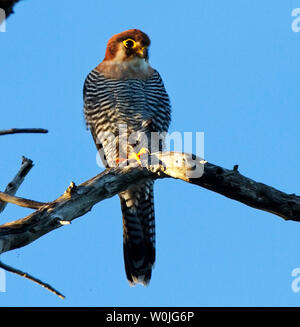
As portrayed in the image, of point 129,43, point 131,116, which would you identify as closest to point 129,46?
point 129,43

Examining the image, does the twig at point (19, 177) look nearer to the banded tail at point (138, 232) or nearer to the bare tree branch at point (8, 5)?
the banded tail at point (138, 232)

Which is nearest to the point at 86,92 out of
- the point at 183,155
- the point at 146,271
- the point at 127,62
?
the point at 127,62

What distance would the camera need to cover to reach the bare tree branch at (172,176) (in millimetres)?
4496

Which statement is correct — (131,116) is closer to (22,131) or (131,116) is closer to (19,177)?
(19,177)

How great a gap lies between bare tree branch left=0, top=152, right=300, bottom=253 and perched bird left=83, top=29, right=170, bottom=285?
215 cm

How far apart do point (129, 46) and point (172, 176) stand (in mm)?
3366

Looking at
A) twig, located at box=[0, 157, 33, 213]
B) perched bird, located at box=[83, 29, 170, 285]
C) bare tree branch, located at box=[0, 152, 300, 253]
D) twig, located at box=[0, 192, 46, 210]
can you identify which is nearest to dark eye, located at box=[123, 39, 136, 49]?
perched bird, located at box=[83, 29, 170, 285]

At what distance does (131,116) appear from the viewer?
754 centimetres

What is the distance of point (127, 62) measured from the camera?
26.1ft

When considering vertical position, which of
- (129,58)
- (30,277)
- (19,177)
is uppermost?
(129,58)

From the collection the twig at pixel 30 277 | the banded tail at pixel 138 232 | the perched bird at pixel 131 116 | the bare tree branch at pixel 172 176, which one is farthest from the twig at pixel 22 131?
the banded tail at pixel 138 232

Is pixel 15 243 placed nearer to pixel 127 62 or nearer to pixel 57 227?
pixel 57 227

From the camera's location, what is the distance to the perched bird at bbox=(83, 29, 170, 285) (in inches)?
297

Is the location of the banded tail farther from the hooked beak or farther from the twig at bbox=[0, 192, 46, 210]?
the twig at bbox=[0, 192, 46, 210]
